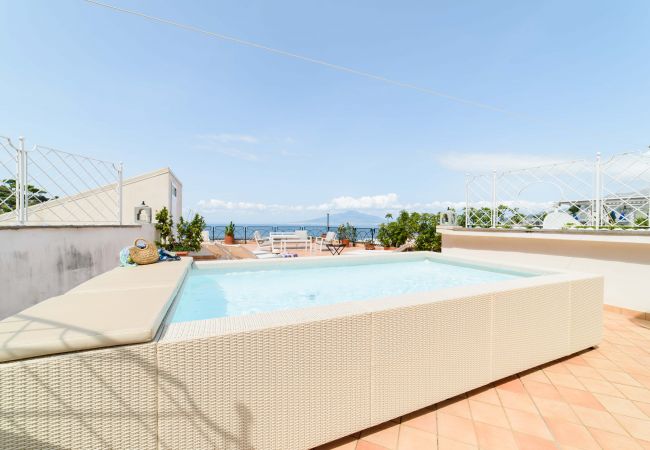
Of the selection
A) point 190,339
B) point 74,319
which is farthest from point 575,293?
point 74,319

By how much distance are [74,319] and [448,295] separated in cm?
216

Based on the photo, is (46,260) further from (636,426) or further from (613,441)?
(636,426)

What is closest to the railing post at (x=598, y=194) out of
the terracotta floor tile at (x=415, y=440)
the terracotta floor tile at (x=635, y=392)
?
the terracotta floor tile at (x=635, y=392)

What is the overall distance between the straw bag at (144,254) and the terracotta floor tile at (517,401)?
3813 millimetres

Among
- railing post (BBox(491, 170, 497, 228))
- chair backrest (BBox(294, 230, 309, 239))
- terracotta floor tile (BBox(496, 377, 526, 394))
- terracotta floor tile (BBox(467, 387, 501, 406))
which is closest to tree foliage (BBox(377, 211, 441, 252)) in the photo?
railing post (BBox(491, 170, 497, 228))

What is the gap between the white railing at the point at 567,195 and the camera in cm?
420

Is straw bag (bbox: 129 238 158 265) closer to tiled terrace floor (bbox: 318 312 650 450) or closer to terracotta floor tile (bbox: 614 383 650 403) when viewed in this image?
tiled terrace floor (bbox: 318 312 650 450)

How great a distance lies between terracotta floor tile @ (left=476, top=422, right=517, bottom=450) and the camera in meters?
1.61

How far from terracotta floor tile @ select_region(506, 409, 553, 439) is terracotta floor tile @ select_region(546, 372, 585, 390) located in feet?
1.93

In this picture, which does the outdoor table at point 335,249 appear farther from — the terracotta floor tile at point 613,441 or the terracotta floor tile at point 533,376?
the terracotta floor tile at point 613,441

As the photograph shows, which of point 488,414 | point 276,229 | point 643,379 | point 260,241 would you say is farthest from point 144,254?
point 276,229

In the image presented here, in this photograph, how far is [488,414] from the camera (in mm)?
1882

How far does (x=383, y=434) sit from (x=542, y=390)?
1.35 meters

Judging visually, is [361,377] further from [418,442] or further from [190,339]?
[190,339]
